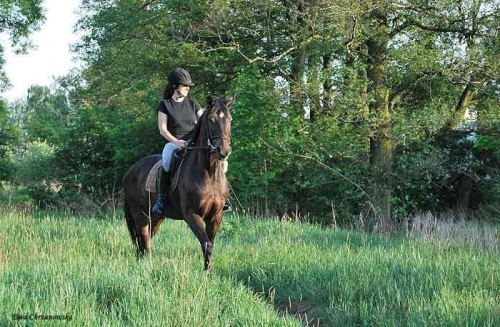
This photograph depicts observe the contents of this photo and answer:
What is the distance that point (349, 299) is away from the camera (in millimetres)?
5730

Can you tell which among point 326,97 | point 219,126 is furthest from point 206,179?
point 326,97

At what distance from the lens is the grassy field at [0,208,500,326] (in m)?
4.49

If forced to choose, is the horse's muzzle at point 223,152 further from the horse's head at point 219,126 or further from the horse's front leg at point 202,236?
the horse's front leg at point 202,236

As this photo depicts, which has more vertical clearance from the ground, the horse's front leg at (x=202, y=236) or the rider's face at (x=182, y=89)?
the rider's face at (x=182, y=89)

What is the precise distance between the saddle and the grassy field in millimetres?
1054

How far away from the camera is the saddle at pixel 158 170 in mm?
7832

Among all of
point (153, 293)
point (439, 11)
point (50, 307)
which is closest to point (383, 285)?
point (153, 293)

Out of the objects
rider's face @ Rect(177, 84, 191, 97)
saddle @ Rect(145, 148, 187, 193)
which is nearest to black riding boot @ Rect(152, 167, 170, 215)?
saddle @ Rect(145, 148, 187, 193)

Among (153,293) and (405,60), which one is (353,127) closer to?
(405,60)

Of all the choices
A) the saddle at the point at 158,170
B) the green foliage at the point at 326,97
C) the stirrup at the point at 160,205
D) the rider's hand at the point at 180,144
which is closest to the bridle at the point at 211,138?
the rider's hand at the point at 180,144

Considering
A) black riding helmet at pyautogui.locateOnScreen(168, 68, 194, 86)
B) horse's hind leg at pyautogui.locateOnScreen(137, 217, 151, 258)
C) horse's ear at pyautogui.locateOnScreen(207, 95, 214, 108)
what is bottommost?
horse's hind leg at pyautogui.locateOnScreen(137, 217, 151, 258)

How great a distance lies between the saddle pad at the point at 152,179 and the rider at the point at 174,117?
0.34 metres

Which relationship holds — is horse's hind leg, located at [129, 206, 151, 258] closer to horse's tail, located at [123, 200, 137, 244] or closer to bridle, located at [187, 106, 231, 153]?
horse's tail, located at [123, 200, 137, 244]

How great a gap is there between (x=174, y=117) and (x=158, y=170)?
99 cm
